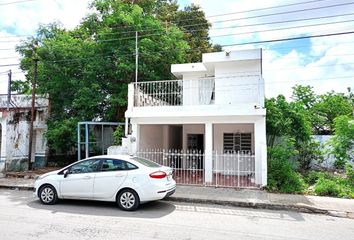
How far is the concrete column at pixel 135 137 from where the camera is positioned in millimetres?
12049

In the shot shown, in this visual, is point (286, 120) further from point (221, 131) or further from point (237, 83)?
point (221, 131)

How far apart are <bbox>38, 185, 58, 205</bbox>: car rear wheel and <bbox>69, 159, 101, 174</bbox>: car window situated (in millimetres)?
757

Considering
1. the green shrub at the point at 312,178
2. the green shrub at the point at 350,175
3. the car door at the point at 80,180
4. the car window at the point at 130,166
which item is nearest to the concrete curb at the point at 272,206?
the car window at the point at 130,166

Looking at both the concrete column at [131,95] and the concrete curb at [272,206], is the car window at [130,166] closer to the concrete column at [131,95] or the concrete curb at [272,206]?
the concrete curb at [272,206]

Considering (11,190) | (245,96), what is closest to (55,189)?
(11,190)

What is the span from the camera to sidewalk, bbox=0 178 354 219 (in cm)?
781

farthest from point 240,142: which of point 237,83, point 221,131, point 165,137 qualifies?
point 165,137

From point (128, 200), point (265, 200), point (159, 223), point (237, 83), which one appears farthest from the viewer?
point (237, 83)

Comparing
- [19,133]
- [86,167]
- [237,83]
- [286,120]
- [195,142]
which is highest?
[237,83]

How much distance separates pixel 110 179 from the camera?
762 cm

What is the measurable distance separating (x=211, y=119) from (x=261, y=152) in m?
2.37

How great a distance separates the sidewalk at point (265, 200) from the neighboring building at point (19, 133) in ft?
30.4

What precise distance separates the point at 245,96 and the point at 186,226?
30.1 feet

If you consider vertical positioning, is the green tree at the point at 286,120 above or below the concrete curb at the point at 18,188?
above
